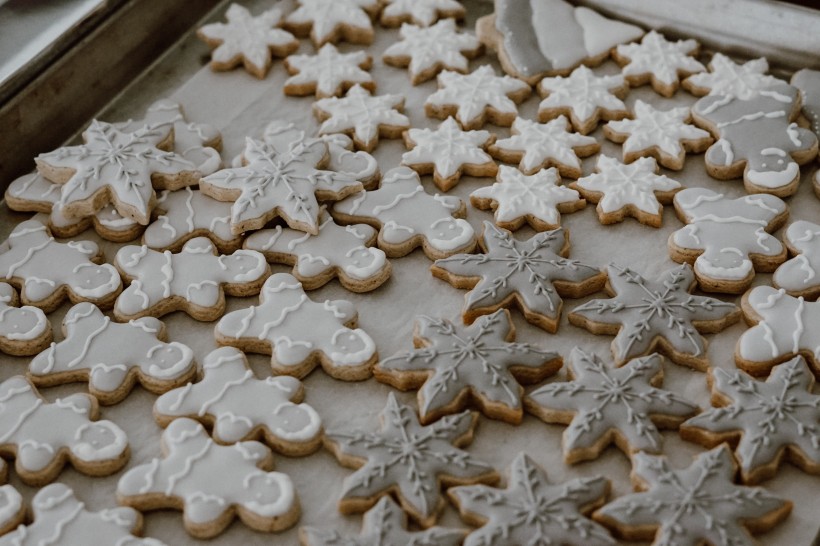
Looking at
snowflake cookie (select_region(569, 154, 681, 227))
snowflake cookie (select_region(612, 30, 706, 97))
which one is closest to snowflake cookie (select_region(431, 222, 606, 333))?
snowflake cookie (select_region(569, 154, 681, 227))

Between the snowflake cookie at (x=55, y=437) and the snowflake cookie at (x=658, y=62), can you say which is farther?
the snowflake cookie at (x=658, y=62)

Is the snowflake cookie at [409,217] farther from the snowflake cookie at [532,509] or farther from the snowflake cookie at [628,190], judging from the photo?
the snowflake cookie at [532,509]

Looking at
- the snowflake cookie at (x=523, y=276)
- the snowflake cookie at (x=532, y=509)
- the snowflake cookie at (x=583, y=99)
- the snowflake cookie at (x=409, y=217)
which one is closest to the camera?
the snowflake cookie at (x=532, y=509)

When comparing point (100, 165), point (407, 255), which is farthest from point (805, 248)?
point (100, 165)

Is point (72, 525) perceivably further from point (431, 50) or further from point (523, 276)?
point (431, 50)

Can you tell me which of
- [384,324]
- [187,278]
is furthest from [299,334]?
[187,278]

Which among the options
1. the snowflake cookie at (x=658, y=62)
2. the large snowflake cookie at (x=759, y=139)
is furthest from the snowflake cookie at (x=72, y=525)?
the snowflake cookie at (x=658, y=62)
